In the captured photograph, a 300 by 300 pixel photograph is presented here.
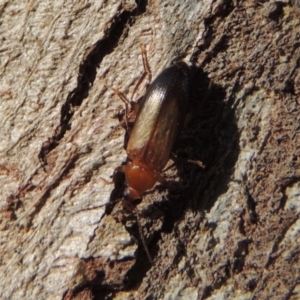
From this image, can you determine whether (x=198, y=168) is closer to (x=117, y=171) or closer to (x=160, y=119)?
(x=117, y=171)

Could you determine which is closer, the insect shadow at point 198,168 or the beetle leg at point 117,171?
the insect shadow at point 198,168

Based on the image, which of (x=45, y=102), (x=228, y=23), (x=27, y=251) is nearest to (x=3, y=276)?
(x=27, y=251)

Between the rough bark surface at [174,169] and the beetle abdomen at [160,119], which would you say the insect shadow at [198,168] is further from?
the beetle abdomen at [160,119]

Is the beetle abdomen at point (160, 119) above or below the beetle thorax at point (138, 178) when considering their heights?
above

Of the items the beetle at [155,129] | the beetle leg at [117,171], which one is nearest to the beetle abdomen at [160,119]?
the beetle at [155,129]

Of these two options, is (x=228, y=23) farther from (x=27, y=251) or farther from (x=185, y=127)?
(x=27, y=251)

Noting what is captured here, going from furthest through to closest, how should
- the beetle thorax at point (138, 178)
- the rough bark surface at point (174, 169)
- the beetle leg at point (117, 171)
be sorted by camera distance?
1. the beetle thorax at point (138, 178)
2. the beetle leg at point (117, 171)
3. the rough bark surface at point (174, 169)

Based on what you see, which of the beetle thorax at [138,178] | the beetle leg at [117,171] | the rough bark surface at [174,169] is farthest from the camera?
the beetle thorax at [138,178]
